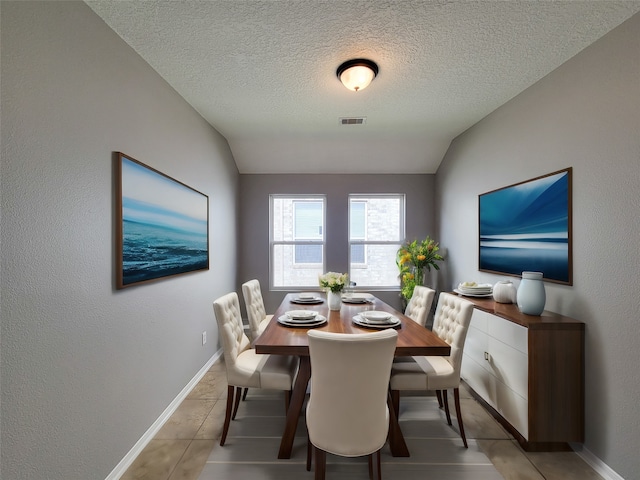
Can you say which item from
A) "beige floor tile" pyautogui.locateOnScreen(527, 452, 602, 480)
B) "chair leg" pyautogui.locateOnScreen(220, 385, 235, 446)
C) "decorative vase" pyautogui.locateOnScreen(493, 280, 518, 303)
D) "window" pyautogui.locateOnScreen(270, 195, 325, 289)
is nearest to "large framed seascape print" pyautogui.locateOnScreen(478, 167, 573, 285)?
"decorative vase" pyautogui.locateOnScreen(493, 280, 518, 303)

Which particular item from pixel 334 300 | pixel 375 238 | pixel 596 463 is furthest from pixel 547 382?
pixel 375 238

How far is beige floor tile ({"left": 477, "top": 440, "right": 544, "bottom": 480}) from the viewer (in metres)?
1.67

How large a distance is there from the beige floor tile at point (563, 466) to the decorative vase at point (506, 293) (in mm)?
1017

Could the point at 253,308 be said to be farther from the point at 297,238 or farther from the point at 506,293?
the point at 506,293

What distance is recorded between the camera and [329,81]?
2.31 m

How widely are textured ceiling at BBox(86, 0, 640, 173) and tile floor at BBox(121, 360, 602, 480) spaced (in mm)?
2575

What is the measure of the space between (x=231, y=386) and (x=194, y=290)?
3.71 ft

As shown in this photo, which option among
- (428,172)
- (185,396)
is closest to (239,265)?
(185,396)

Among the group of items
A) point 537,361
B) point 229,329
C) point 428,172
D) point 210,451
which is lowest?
point 210,451

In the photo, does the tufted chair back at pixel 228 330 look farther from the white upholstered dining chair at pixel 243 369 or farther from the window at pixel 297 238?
the window at pixel 297 238

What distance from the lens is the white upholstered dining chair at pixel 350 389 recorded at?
129 cm

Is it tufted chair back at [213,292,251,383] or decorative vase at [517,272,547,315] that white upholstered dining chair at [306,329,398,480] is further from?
decorative vase at [517,272,547,315]

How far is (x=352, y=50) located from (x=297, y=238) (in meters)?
2.90

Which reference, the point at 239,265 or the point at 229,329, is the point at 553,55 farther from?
the point at 239,265
